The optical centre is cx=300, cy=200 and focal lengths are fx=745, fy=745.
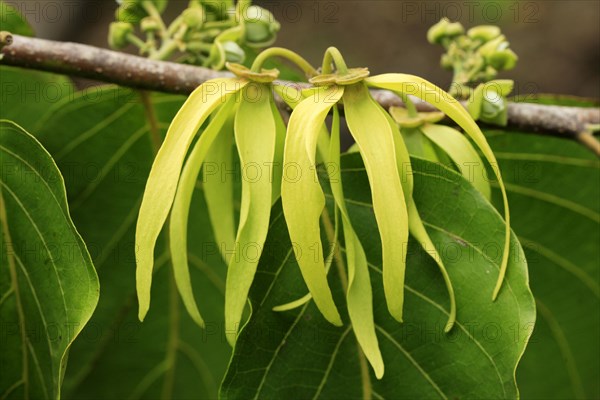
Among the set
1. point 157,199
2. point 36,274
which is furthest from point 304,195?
point 36,274

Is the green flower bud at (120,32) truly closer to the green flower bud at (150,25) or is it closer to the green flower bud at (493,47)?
the green flower bud at (150,25)

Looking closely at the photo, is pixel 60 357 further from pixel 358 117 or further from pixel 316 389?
pixel 358 117

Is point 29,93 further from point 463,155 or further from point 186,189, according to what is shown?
point 463,155

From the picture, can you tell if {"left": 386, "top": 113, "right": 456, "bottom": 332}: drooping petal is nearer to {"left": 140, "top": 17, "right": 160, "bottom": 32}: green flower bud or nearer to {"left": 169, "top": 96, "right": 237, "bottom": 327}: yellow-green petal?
{"left": 169, "top": 96, "right": 237, "bottom": 327}: yellow-green petal

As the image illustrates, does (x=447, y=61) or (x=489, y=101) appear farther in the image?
(x=447, y=61)

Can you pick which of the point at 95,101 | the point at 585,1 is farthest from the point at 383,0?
the point at 95,101

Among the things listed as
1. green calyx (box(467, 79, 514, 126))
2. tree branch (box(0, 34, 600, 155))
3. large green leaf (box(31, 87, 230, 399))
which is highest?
tree branch (box(0, 34, 600, 155))

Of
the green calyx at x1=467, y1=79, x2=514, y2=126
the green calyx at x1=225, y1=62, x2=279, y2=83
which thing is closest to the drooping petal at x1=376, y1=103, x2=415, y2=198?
the green calyx at x1=225, y1=62, x2=279, y2=83
